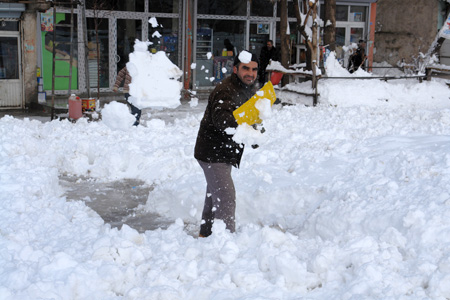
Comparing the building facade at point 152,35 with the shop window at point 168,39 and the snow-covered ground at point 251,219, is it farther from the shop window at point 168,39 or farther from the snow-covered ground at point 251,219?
the snow-covered ground at point 251,219

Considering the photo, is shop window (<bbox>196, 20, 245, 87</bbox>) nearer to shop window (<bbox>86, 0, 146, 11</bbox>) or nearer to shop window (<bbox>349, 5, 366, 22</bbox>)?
shop window (<bbox>86, 0, 146, 11</bbox>)

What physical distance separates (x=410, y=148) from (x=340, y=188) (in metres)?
1.40

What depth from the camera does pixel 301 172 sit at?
678cm

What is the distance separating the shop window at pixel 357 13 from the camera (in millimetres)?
21859

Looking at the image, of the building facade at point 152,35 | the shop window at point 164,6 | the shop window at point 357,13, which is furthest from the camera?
the shop window at point 357,13

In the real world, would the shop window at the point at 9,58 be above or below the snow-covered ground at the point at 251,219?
above

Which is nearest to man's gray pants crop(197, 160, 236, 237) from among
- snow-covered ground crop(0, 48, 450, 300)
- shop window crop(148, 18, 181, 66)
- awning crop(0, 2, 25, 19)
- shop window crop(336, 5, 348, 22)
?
snow-covered ground crop(0, 48, 450, 300)

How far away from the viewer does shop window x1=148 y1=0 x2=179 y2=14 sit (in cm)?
1764

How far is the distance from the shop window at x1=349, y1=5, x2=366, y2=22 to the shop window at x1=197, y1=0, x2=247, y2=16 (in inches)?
188

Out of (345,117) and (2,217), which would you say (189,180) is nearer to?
(2,217)

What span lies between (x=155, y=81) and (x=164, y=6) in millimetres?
11067

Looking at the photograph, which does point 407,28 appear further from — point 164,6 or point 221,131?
point 221,131

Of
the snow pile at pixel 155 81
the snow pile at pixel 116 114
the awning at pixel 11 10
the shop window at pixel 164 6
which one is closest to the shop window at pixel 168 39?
the shop window at pixel 164 6

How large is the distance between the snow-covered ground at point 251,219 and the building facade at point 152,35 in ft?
19.0
